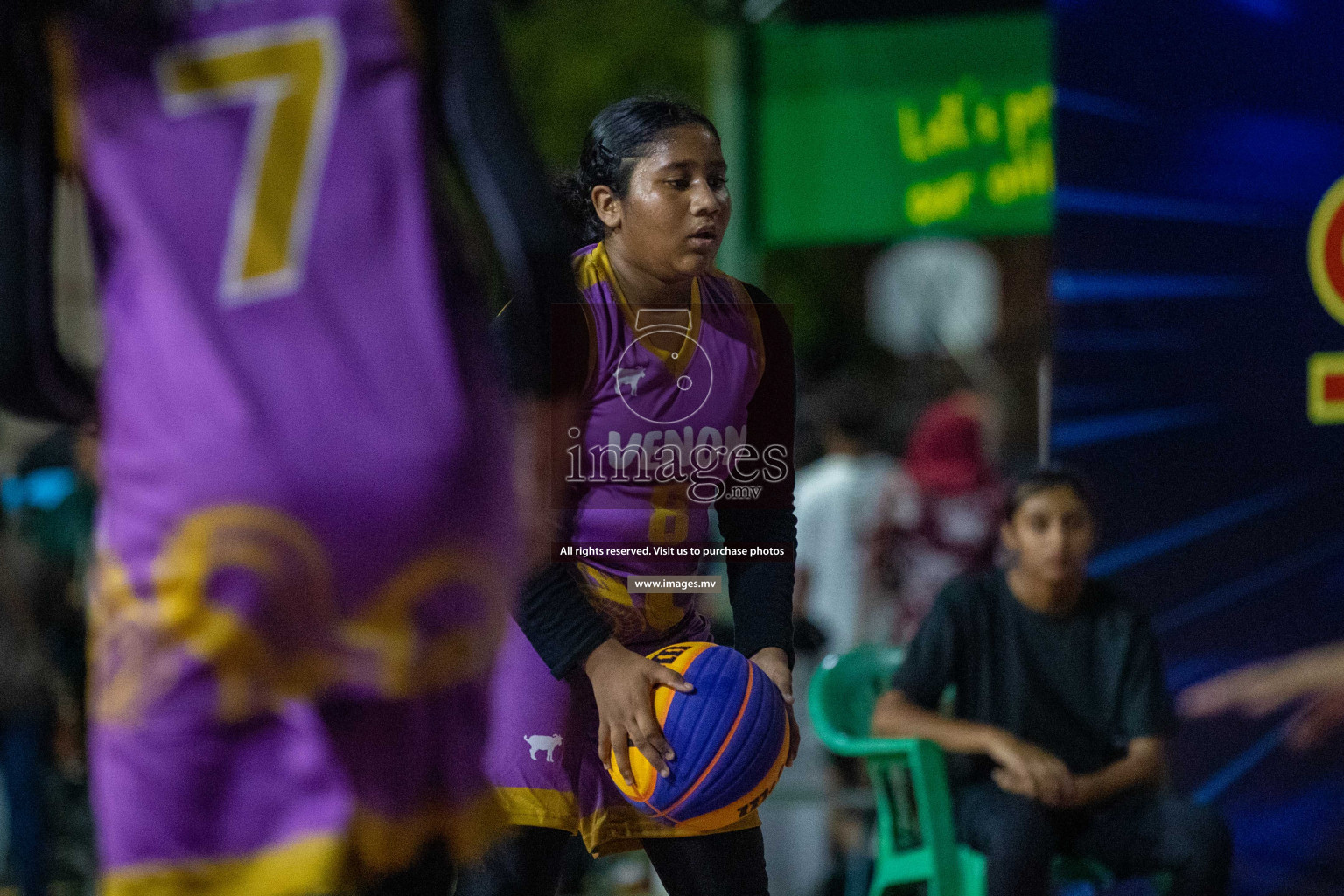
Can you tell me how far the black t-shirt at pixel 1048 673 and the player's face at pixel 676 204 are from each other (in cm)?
157

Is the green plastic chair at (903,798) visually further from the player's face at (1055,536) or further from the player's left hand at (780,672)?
the player's left hand at (780,672)

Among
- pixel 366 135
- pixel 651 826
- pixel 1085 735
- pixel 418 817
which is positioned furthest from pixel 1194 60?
pixel 418 817

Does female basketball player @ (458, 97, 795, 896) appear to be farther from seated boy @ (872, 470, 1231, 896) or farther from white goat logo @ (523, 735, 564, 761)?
seated boy @ (872, 470, 1231, 896)

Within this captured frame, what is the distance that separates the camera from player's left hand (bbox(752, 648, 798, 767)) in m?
2.76

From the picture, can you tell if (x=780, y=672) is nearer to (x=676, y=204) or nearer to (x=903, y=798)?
(x=676, y=204)

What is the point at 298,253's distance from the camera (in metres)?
1.76

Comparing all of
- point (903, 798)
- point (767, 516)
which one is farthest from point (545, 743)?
point (903, 798)

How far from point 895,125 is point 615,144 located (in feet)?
5.28

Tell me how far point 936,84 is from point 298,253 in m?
2.81

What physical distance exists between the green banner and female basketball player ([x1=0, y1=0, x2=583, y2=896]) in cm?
232

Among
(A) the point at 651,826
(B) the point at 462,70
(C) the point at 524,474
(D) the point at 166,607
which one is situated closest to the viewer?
(D) the point at 166,607

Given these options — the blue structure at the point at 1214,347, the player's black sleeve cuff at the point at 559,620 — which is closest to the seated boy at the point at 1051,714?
the blue structure at the point at 1214,347

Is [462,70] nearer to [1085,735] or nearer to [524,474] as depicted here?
[524,474]

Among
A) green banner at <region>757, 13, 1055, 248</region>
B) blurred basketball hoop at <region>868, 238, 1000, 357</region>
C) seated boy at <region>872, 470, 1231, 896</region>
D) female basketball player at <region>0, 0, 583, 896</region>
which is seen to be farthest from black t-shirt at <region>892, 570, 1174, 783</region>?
blurred basketball hoop at <region>868, 238, 1000, 357</region>
